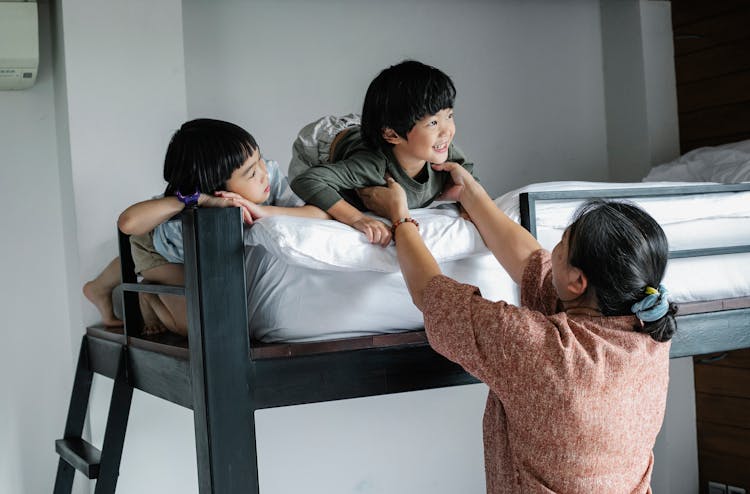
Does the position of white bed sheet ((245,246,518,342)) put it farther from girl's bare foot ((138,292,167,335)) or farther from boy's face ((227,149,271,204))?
girl's bare foot ((138,292,167,335))

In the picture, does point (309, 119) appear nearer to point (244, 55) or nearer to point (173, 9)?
point (244, 55)

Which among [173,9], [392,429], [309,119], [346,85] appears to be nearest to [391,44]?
[346,85]

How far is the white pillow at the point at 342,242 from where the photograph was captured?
53.9 inches

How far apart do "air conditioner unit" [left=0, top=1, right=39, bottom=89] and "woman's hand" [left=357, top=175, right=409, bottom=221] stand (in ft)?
4.08

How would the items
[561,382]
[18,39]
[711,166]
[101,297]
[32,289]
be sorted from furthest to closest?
[711,166], [32,289], [18,39], [101,297], [561,382]

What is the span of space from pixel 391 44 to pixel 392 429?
1.43m

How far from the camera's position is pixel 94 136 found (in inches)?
92.2

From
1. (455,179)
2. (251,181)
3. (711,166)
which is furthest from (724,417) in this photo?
(251,181)

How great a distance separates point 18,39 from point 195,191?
1125 millimetres

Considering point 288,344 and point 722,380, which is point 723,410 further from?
point 288,344

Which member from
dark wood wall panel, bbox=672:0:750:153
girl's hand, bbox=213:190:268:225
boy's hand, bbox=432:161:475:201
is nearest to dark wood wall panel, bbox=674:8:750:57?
Answer: dark wood wall panel, bbox=672:0:750:153

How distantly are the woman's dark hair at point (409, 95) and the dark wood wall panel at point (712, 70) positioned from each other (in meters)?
1.71

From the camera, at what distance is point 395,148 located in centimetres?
173

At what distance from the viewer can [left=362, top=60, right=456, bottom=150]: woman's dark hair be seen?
5.32 ft
